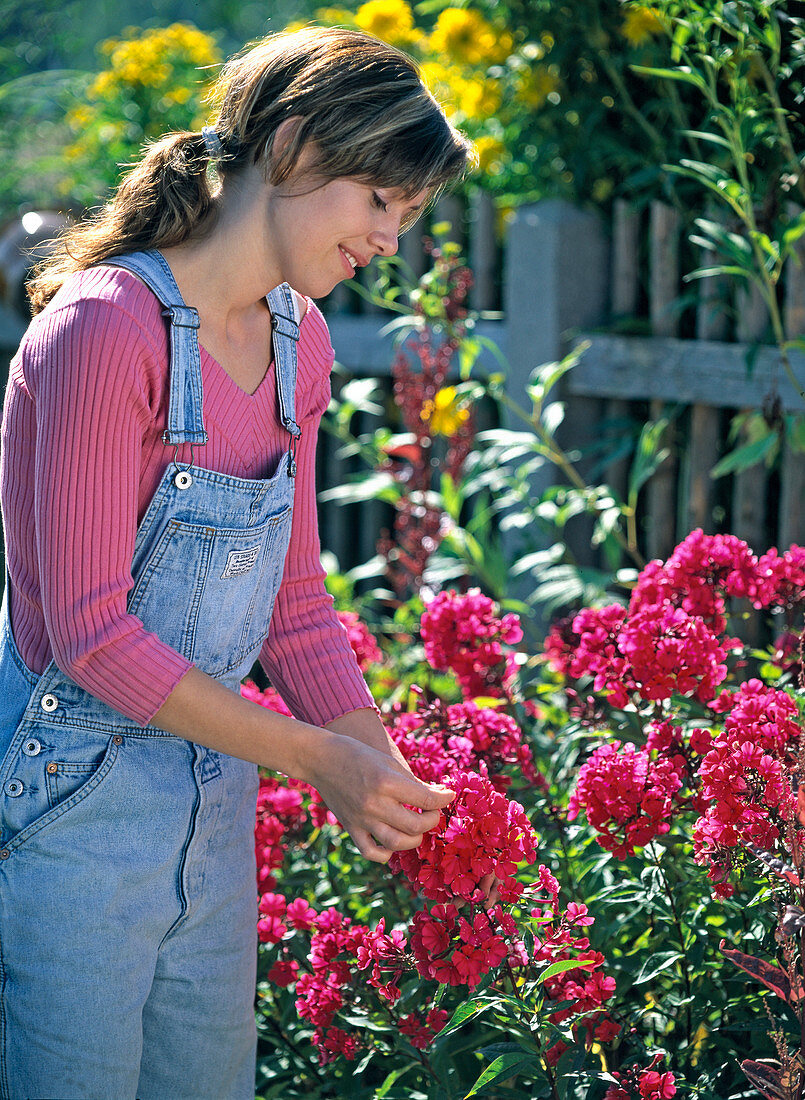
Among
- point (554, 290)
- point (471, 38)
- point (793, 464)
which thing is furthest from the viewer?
point (471, 38)

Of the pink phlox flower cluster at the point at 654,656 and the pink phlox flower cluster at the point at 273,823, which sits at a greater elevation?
the pink phlox flower cluster at the point at 654,656

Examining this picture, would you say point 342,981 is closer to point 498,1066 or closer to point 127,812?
point 498,1066

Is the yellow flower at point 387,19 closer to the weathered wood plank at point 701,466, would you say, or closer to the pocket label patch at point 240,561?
the weathered wood plank at point 701,466

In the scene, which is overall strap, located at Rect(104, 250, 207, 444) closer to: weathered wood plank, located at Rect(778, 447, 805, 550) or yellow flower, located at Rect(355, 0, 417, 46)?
weathered wood plank, located at Rect(778, 447, 805, 550)

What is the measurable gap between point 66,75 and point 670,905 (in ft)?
24.5

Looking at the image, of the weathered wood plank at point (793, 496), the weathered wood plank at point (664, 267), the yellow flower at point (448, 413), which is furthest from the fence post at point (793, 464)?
the yellow flower at point (448, 413)

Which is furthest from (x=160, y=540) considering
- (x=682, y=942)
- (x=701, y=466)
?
(x=701, y=466)

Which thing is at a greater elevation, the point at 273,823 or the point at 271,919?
the point at 273,823

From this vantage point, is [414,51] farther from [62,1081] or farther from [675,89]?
[62,1081]

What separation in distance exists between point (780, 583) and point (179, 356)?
1086mm

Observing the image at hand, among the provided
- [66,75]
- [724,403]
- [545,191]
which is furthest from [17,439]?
[66,75]

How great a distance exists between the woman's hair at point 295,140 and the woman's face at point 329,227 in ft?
0.06

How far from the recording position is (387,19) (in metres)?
3.93

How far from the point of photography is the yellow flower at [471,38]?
11.7ft
